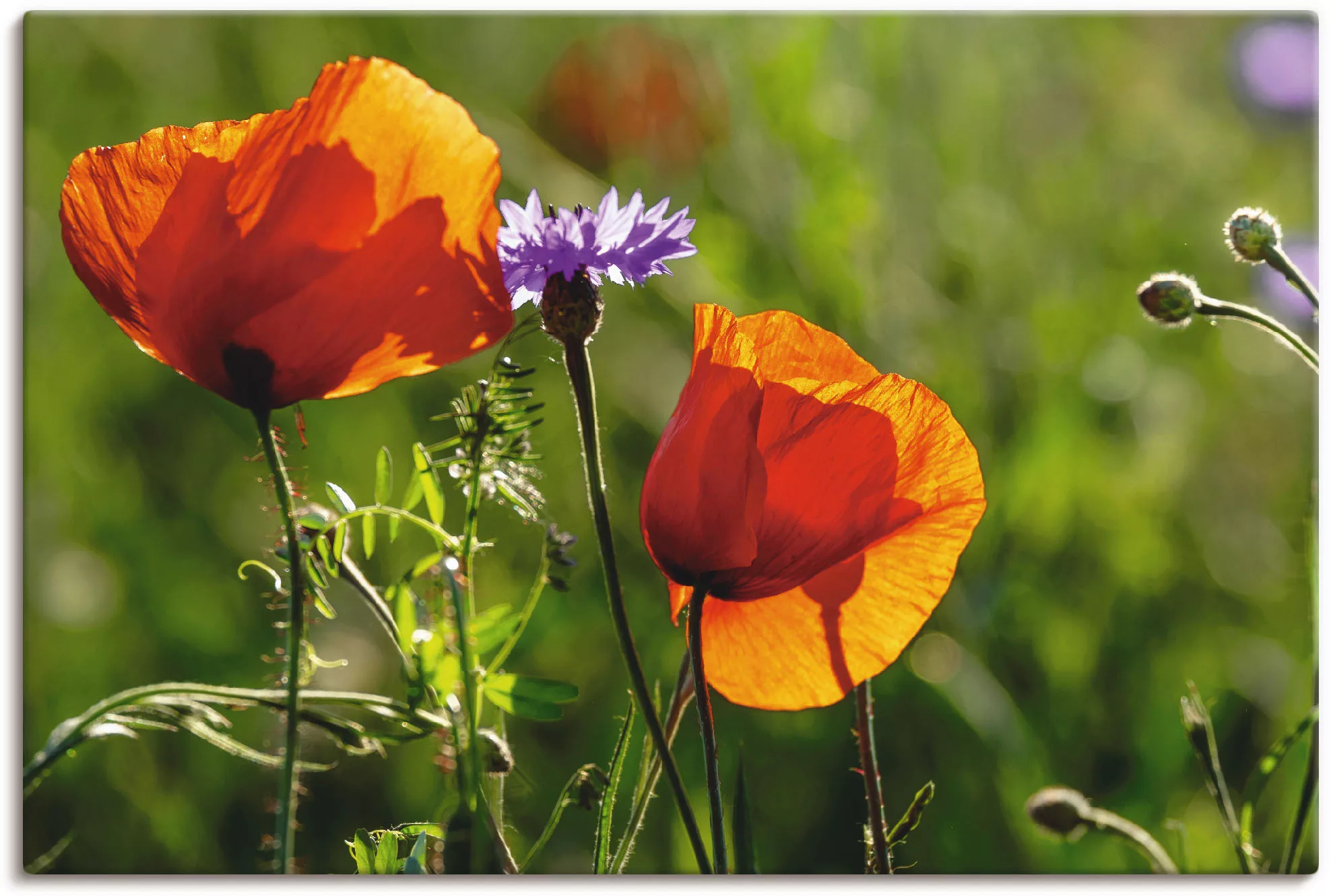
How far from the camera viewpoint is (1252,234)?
68 centimetres

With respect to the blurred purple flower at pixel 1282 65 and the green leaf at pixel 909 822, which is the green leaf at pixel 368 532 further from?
the blurred purple flower at pixel 1282 65

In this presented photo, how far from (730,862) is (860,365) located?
0.35m

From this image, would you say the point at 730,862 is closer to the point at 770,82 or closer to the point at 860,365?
the point at 860,365

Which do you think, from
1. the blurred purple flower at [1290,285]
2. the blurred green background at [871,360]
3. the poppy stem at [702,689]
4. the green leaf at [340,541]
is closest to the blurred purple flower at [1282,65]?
the blurred green background at [871,360]

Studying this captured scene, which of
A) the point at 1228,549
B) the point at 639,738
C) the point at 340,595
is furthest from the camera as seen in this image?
the point at 1228,549

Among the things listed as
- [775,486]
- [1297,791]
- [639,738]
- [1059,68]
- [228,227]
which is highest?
[1059,68]

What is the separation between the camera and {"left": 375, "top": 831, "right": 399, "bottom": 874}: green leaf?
2.15 feet

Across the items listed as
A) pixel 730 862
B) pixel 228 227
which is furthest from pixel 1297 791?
pixel 228 227

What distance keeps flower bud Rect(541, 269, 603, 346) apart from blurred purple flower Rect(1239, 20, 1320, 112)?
68cm

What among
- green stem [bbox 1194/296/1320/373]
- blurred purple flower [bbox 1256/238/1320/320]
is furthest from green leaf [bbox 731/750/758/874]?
blurred purple flower [bbox 1256/238/1320/320]

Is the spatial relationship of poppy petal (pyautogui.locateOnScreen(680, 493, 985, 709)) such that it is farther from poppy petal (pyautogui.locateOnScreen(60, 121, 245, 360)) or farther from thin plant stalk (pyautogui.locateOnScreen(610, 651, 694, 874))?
poppy petal (pyautogui.locateOnScreen(60, 121, 245, 360))

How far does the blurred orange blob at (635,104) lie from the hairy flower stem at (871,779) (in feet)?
2.26

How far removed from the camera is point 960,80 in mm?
1258

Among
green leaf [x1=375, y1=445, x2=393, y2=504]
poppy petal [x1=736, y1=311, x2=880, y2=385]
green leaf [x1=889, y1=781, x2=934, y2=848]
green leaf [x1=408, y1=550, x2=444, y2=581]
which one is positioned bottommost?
green leaf [x1=889, y1=781, x2=934, y2=848]
